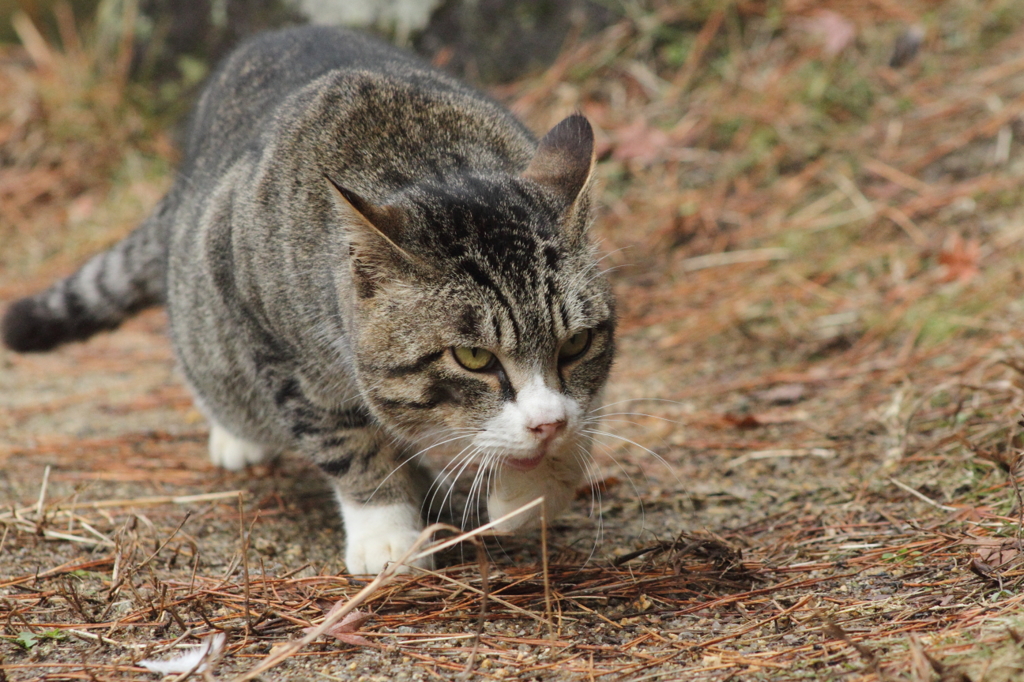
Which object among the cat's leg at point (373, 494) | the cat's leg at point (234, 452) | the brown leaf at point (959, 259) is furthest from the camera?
the brown leaf at point (959, 259)

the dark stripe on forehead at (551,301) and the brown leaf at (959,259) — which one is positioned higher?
the dark stripe on forehead at (551,301)

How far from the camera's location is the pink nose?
2.31 m

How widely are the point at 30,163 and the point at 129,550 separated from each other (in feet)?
17.4

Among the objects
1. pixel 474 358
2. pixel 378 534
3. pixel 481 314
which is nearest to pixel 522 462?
pixel 474 358

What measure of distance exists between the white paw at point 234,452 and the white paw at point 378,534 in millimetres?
938

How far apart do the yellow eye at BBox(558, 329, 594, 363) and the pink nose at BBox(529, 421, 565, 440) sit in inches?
9.0

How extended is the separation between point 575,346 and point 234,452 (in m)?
1.80

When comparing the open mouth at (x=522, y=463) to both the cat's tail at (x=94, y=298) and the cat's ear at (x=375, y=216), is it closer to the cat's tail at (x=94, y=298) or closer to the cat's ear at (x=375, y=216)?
the cat's ear at (x=375, y=216)

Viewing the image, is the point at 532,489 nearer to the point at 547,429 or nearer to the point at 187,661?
the point at 547,429

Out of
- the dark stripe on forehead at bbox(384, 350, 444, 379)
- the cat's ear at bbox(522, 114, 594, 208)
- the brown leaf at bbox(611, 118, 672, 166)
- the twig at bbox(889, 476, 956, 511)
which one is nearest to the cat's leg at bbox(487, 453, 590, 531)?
the dark stripe on forehead at bbox(384, 350, 444, 379)

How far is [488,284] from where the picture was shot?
2375 millimetres

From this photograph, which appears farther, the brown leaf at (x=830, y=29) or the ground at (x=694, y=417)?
the brown leaf at (x=830, y=29)

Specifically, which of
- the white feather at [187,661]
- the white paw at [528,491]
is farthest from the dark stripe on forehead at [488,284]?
the white feather at [187,661]

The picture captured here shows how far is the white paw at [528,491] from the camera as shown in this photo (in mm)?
2521
